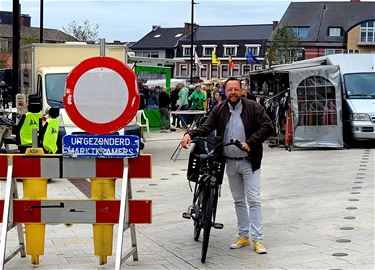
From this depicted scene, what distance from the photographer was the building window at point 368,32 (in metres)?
91.9

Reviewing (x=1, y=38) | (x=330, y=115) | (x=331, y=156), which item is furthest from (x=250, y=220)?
(x=1, y=38)

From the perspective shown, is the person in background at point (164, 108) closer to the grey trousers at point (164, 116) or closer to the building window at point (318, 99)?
the grey trousers at point (164, 116)

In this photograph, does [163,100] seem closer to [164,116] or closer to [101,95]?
[164,116]

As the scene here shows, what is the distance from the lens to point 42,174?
21.4 feet

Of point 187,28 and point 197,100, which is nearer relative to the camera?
point 197,100

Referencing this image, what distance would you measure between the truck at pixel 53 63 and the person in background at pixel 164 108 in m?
9.17

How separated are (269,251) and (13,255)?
8.49 ft

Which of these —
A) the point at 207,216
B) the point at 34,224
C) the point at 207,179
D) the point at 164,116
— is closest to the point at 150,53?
the point at 164,116

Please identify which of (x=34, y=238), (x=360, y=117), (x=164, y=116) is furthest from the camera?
(x=164, y=116)

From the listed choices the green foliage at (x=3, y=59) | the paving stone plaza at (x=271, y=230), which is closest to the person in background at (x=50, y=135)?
the paving stone plaza at (x=271, y=230)

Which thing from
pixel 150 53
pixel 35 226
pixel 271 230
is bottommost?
pixel 271 230

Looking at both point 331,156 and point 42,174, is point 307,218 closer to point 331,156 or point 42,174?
point 42,174

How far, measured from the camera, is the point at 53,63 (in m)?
17.3

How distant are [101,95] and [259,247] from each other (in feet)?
8.08
